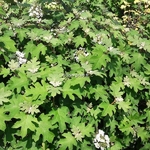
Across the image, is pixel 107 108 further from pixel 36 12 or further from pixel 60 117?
pixel 36 12

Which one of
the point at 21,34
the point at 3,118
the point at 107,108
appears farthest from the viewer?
the point at 21,34

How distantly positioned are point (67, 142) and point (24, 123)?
435 millimetres

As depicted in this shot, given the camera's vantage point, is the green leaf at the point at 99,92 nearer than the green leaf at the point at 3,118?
No

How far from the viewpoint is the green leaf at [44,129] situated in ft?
8.07

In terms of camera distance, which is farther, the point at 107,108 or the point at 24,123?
the point at 107,108

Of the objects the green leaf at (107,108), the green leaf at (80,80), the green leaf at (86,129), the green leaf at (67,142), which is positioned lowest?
the green leaf at (67,142)

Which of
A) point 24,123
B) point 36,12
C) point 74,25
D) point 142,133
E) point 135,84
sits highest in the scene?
point 74,25

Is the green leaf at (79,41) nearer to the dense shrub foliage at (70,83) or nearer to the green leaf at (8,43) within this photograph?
the dense shrub foliage at (70,83)

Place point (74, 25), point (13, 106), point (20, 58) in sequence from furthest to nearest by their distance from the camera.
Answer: point (74, 25)
point (20, 58)
point (13, 106)

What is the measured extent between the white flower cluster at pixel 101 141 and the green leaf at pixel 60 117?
35 cm

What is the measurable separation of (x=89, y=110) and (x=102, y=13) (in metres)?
1.52

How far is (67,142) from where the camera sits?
256cm

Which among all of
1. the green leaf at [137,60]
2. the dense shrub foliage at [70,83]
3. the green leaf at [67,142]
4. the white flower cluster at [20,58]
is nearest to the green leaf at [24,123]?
the dense shrub foliage at [70,83]

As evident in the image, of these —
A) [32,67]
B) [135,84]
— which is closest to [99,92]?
[135,84]
